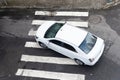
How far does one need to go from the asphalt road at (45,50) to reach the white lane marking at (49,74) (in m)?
0.23

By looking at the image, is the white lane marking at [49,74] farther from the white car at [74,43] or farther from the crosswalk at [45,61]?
the white car at [74,43]

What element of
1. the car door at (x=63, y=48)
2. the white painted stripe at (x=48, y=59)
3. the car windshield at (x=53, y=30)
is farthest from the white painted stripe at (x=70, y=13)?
the white painted stripe at (x=48, y=59)

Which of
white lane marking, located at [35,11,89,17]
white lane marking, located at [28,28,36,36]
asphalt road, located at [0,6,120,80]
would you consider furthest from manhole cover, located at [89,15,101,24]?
white lane marking, located at [28,28,36,36]

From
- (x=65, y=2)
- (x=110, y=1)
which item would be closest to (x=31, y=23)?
(x=65, y=2)

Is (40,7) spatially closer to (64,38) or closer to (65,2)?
(65,2)

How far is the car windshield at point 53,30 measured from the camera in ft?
57.8

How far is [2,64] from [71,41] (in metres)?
4.67

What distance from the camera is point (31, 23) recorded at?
20062 millimetres

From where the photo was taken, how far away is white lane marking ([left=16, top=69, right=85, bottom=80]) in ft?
53.9

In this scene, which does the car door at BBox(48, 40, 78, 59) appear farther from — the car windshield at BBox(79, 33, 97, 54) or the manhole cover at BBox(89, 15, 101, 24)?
the manhole cover at BBox(89, 15, 101, 24)

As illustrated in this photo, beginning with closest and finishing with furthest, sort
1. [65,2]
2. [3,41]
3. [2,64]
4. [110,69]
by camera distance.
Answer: [110,69]
[2,64]
[3,41]
[65,2]

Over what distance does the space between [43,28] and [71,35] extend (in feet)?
7.64

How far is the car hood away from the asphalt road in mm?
985

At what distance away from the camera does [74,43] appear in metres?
16.6
